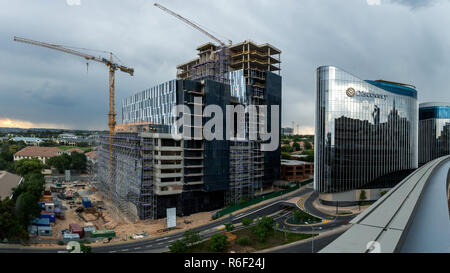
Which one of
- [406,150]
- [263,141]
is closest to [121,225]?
[263,141]

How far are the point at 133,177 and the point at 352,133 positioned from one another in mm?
39284

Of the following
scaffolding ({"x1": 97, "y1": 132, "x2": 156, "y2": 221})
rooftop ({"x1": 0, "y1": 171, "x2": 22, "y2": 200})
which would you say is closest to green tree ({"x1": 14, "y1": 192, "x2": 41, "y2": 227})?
rooftop ({"x1": 0, "y1": 171, "x2": 22, "y2": 200})

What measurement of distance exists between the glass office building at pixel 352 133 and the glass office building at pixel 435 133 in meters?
A: 39.3

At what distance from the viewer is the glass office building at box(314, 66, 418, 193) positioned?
4309 cm

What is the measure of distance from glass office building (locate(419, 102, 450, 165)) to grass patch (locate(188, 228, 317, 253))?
6632 cm

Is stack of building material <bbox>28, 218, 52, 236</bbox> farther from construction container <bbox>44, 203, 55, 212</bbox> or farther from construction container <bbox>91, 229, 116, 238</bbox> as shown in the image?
construction container <bbox>44, 203, 55, 212</bbox>

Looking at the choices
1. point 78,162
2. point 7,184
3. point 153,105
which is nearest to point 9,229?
point 7,184

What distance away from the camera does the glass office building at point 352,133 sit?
43094mm

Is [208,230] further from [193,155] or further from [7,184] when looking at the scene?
[7,184]

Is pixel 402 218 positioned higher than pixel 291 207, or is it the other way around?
pixel 402 218

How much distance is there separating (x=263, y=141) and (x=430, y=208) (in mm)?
51786

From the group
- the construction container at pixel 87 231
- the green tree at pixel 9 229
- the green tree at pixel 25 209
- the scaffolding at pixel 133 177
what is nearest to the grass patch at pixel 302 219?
the scaffolding at pixel 133 177
